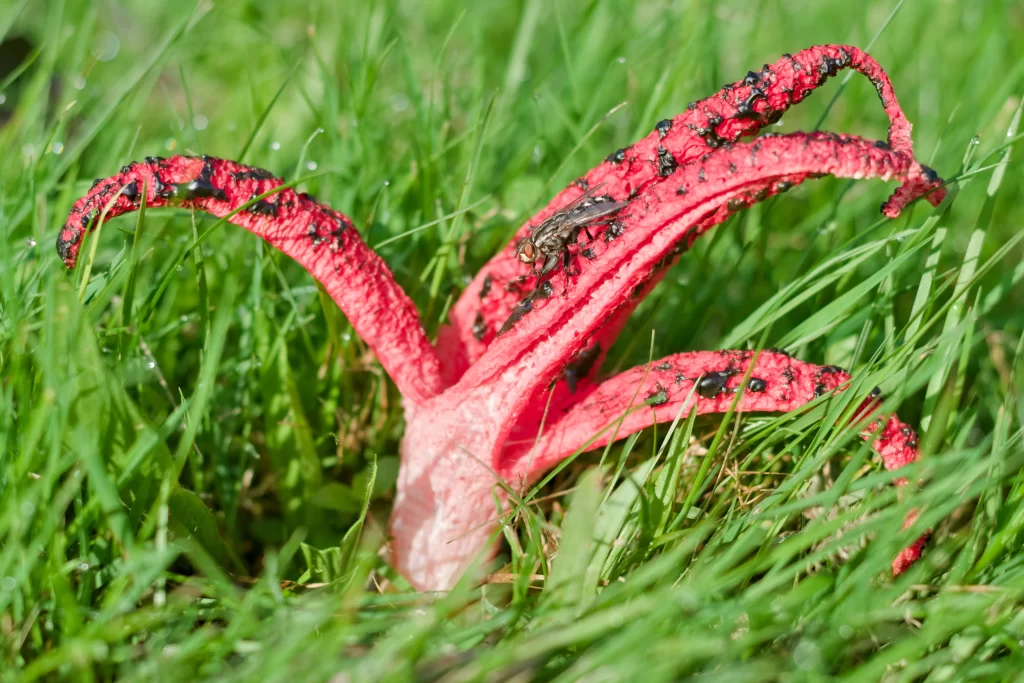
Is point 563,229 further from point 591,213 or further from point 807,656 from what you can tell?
point 807,656

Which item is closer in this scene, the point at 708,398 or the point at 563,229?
the point at 563,229

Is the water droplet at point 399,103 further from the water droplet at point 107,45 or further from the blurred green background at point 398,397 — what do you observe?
the water droplet at point 107,45

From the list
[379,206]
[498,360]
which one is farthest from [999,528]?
[379,206]

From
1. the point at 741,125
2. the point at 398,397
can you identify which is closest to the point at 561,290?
the point at 741,125

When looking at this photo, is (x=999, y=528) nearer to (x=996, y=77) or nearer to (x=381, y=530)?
(x=381, y=530)

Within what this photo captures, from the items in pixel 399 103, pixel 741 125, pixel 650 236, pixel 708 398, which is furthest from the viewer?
pixel 399 103

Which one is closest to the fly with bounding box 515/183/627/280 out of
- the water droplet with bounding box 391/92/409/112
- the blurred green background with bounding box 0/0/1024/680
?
the blurred green background with bounding box 0/0/1024/680
